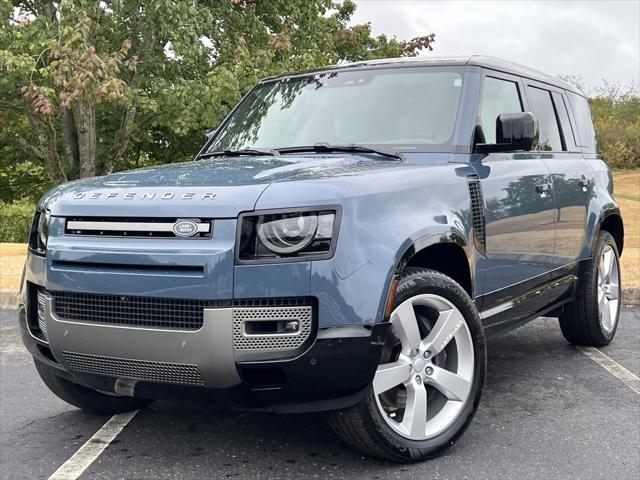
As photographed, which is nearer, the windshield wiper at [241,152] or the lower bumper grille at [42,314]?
the lower bumper grille at [42,314]

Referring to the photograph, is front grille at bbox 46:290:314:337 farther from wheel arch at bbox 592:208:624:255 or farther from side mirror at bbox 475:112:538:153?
wheel arch at bbox 592:208:624:255

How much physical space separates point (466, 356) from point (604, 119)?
35.6 metres

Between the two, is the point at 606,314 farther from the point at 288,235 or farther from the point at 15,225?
the point at 15,225

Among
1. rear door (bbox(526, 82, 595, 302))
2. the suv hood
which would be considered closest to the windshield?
the suv hood

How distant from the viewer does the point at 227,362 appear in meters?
2.80

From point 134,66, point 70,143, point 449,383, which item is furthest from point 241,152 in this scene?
point 70,143

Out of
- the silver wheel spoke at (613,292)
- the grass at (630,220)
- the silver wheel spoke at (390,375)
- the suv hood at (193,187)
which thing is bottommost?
the grass at (630,220)

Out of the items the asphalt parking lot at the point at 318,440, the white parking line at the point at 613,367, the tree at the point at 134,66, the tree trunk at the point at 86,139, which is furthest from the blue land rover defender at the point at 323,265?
the tree trunk at the point at 86,139

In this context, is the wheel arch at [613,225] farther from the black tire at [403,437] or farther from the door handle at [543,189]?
the black tire at [403,437]

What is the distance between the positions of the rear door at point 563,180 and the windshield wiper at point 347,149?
4.56 ft

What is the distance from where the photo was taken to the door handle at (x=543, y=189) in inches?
176

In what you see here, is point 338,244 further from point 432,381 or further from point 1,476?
point 1,476

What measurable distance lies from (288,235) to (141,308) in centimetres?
64

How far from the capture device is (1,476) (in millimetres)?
3244
